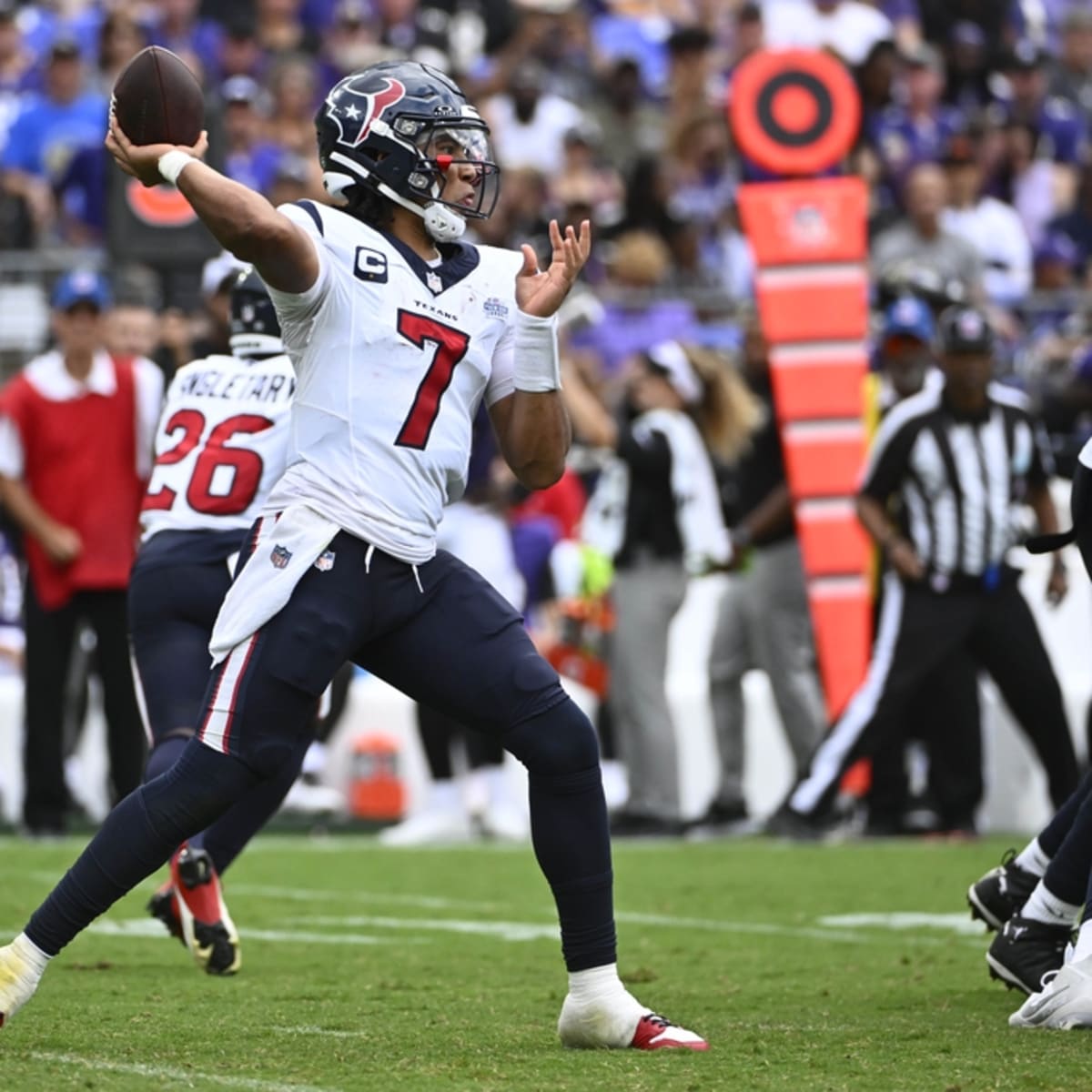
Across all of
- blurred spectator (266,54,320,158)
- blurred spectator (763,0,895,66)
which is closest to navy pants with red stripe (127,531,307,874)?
blurred spectator (266,54,320,158)

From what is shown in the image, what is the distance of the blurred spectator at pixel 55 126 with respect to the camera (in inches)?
577

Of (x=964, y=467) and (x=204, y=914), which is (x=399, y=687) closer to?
(x=204, y=914)

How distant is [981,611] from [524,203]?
19.1ft

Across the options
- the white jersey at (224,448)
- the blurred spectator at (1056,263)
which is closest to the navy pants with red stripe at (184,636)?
the white jersey at (224,448)

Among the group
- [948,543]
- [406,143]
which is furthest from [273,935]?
[948,543]

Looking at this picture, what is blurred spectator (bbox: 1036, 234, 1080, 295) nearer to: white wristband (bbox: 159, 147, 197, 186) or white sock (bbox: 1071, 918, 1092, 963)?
white sock (bbox: 1071, 918, 1092, 963)

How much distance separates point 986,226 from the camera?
15633 millimetres

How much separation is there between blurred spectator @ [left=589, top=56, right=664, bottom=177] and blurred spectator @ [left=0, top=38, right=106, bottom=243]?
174 inches

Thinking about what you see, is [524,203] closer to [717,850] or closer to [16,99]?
[16,99]

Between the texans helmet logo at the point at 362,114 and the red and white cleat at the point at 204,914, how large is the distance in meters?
2.13

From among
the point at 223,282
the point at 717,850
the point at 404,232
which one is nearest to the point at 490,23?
the point at 717,850

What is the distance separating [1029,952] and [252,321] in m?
2.79

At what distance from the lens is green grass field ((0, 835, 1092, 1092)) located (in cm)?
452

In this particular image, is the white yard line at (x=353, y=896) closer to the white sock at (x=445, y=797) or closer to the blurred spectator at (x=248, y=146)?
the white sock at (x=445, y=797)
